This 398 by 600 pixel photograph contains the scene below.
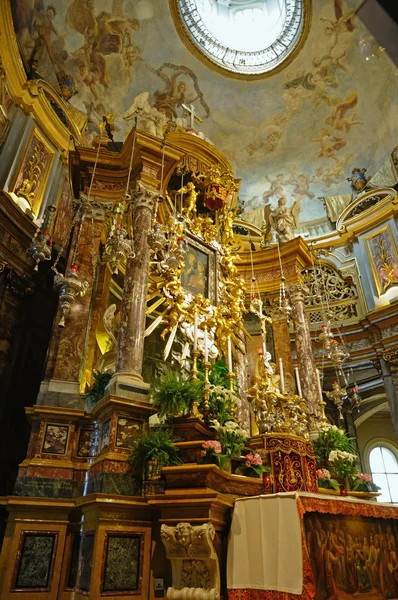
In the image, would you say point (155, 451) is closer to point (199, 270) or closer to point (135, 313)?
point (135, 313)

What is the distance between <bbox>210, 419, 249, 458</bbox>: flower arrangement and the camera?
514 cm

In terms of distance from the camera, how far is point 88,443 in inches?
225

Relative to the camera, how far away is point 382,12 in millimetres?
1986

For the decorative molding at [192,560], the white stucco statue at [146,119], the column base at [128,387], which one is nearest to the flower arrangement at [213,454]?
the decorative molding at [192,560]

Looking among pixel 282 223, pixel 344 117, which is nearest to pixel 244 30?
pixel 344 117

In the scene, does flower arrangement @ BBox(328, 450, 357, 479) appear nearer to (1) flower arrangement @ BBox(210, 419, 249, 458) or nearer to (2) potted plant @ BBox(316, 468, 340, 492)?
(2) potted plant @ BBox(316, 468, 340, 492)

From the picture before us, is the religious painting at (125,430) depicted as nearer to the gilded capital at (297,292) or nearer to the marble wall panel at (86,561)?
the marble wall panel at (86,561)

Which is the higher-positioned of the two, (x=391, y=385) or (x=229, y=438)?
(x=391, y=385)

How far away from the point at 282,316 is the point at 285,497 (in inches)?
269

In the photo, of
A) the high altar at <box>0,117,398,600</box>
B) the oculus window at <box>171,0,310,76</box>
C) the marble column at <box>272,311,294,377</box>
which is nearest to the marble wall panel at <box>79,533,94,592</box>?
the high altar at <box>0,117,398,600</box>

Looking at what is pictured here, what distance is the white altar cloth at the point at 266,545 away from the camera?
3.62 m

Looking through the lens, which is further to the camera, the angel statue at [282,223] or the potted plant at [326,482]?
the angel statue at [282,223]

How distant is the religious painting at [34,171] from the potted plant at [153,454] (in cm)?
676

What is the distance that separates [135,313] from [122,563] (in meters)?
3.13
